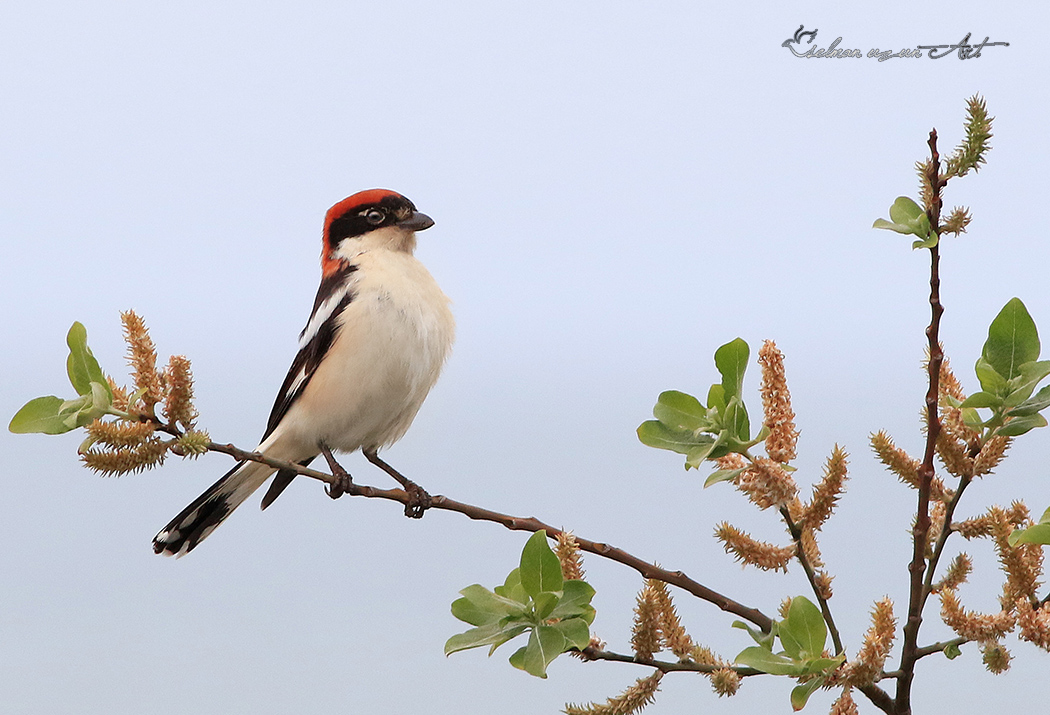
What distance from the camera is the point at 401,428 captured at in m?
2.42

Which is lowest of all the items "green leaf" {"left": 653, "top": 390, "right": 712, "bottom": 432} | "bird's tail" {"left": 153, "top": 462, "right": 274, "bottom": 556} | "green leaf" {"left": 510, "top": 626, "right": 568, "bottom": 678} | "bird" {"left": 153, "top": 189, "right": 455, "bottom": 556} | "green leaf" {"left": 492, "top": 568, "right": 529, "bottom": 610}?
"green leaf" {"left": 510, "top": 626, "right": 568, "bottom": 678}

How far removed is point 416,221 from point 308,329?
374mm

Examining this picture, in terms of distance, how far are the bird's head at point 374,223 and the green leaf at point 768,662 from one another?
161cm

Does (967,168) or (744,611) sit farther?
(744,611)

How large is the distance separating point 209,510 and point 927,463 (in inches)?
66.4

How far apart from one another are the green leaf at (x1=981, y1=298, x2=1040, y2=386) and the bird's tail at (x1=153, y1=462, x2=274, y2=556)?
1.54 metres

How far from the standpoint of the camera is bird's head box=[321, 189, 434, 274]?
2.46 metres

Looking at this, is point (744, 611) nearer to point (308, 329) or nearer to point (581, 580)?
point (581, 580)

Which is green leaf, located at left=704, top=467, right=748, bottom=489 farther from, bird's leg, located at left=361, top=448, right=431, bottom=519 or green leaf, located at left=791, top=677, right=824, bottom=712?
bird's leg, located at left=361, top=448, right=431, bottom=519

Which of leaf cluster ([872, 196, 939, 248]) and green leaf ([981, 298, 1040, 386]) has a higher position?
leaf cluster ([872, 196, 939, 248])

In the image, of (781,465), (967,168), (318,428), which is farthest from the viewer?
(318,428)

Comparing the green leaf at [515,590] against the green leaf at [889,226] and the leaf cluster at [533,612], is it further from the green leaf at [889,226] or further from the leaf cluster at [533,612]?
the green leaf at [889,226]

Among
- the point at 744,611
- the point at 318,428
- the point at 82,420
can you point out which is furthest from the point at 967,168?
the point at 318,428

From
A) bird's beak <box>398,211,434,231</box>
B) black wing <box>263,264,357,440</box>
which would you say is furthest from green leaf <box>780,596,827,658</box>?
bird's beak <box>398,211,434,231</box>
